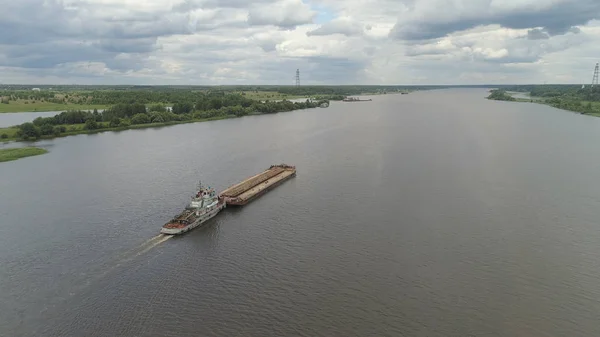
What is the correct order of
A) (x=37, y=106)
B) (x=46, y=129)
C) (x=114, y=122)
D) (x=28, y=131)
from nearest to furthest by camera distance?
(x=28, y=131), (x=46, y=129), (x=114, y=122), (x=37, y=106)

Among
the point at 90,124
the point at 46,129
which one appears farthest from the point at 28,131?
the point at 90,124

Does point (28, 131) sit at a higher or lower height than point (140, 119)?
lower

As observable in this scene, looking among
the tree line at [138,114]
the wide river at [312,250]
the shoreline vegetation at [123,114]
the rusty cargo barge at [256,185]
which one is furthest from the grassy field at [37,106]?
the rusty cargo barge at [256,185]

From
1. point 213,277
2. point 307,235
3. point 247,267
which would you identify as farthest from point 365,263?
point 213,277

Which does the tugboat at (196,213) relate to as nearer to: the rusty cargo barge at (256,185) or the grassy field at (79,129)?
the rusty cargo barge at (256,185)

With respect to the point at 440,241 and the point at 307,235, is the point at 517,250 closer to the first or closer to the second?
the point at 440,241

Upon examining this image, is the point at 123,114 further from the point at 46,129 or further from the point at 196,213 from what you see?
the point at 196,213

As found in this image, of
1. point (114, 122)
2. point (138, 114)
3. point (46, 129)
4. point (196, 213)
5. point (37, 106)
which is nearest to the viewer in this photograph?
point (196, 213)
